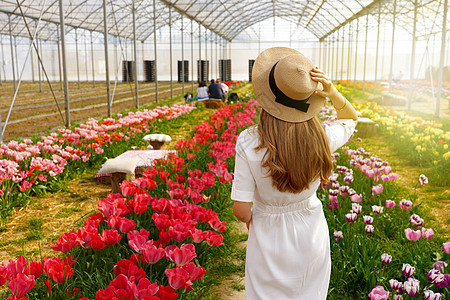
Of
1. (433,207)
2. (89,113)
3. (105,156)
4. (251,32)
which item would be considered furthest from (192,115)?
(251,32)

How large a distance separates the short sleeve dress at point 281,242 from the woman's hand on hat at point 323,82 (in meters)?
0.18

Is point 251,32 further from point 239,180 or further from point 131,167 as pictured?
point 239,180

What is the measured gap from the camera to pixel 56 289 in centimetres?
172

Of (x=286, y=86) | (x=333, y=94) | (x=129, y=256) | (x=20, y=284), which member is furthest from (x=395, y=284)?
(x=20, y=284)

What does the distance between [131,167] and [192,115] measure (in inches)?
258

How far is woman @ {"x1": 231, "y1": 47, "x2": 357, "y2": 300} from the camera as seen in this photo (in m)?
1.50

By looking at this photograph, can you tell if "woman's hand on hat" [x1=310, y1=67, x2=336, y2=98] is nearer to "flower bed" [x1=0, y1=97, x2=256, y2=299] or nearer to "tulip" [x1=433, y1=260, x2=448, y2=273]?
"flower bed" [x1=0, y1=97, x2=256, y2=299]

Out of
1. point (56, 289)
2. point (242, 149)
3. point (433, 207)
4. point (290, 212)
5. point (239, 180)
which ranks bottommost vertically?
point (433, 207)

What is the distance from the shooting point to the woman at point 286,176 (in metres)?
1.50

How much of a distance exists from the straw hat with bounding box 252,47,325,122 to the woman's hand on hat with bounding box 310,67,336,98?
14mm

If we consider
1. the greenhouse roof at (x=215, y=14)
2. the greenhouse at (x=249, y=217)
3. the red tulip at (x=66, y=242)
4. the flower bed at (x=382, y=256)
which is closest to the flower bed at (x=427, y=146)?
the greenhouse at (x=249, y=217)

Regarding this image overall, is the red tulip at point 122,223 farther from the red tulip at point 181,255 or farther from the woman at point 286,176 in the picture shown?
the woman at point 286,176

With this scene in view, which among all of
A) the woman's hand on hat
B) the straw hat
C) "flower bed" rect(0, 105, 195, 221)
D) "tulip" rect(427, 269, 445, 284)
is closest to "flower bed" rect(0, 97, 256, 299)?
the straw hat

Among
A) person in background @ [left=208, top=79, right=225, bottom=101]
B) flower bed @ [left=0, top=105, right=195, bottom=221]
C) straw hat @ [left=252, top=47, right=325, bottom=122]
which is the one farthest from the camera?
person in background @ [left=208, top=79, right=225, bottom=101]
